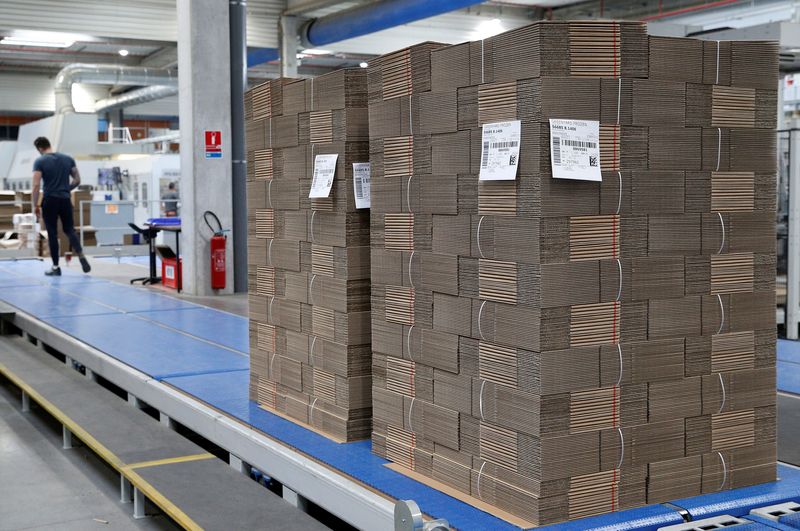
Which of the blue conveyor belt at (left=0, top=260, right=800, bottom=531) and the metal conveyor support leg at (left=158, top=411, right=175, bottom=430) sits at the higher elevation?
the blue conveyor belt at (left=0, top=260, right=800, bottom=531)

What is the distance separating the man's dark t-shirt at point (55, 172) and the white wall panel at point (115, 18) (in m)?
4.03

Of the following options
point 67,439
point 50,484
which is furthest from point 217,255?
point 50,484

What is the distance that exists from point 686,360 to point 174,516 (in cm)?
205

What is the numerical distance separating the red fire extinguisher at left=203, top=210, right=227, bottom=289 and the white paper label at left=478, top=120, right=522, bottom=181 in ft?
24.3

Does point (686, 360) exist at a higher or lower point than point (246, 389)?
higher

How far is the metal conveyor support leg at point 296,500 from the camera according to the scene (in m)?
3.74

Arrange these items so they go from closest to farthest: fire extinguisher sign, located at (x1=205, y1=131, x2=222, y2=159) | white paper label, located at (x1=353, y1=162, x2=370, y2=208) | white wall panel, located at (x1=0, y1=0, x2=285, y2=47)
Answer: white paper label, located at (x1=353, y1=162, x2=370, y2=208)
fire extinguisher sign, located at (x1=205, y1=131, x2=222, y2=159)
white wall panel, located at (x1=0, y1=0, x2=285, y2=47)

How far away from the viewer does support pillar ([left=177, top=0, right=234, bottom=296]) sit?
32.5 ft

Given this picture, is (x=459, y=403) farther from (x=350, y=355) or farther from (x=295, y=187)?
(x=295, y=187)

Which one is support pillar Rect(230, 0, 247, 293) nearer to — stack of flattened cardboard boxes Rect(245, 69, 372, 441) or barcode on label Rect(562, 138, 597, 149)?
stack of flattened cardboard boxes Rect(245, 69, 372, 441)

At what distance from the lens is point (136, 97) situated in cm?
2664

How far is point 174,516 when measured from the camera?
3.59 metres

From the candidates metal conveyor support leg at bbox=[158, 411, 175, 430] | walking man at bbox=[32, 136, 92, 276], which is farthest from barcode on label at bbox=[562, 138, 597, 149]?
walking man at bbox=[32, 136, 92, 276]

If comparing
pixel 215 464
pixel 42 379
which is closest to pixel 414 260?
pixel 215 464
